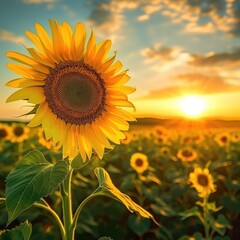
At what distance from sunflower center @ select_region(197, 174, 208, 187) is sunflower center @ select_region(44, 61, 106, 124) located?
12.6 ft

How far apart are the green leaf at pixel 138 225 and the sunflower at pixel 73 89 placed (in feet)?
11.8

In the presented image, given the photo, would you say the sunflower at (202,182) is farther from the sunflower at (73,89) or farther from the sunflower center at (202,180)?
the sunflower at (73,89)

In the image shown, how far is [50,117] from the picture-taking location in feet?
6.63

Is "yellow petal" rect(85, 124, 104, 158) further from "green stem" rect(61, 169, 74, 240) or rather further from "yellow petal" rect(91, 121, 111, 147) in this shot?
"green stem" rect(61, 169, 74, 240)

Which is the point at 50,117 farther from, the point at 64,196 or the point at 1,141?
the point at 1,141

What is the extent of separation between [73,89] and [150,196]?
13.6ft

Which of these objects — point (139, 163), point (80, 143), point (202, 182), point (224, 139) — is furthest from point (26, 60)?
point (224, 139)

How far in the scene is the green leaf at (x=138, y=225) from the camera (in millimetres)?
5531

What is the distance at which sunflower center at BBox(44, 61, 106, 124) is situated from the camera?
2051 millimetres

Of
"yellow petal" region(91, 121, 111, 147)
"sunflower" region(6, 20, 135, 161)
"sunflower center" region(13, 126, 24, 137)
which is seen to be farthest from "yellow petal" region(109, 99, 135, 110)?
"sunflower center" region(13, 126, 24, 137)

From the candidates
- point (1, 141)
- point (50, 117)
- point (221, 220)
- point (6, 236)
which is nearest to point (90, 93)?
point (50, 117)

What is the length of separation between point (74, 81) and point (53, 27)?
0.30 meters

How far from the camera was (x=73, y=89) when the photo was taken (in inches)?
84.4

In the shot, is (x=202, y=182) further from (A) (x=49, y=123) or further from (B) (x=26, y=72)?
(B) (x=26, y=72)
